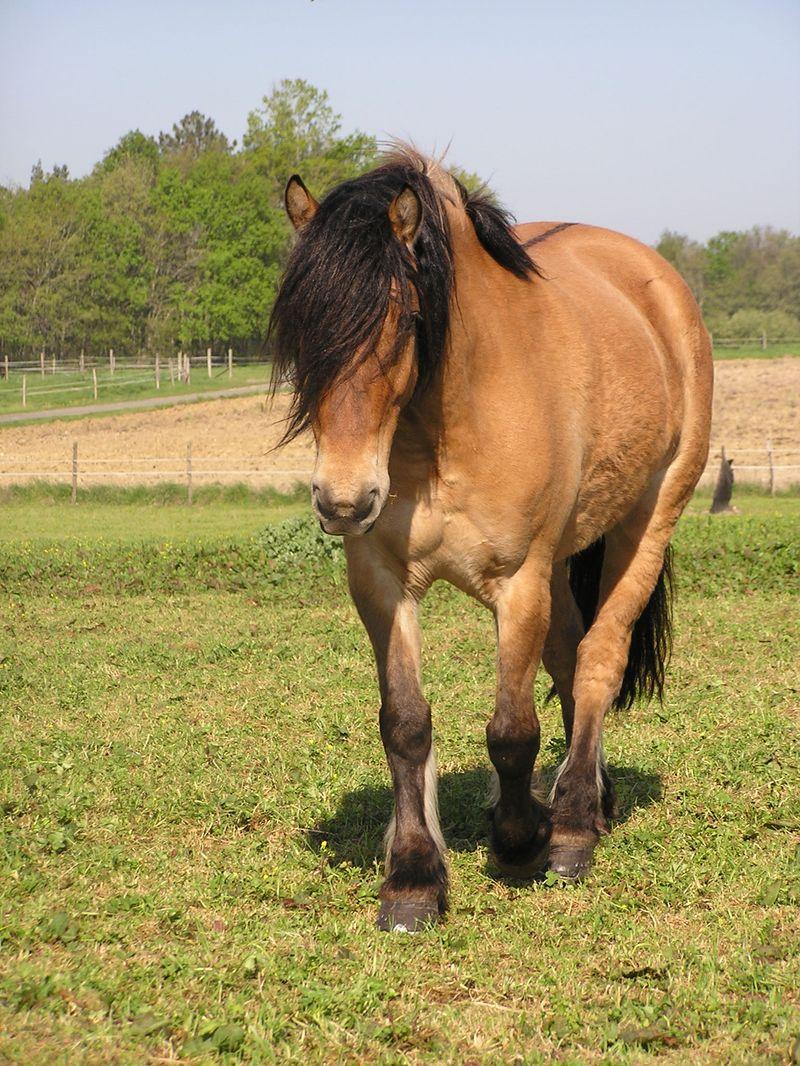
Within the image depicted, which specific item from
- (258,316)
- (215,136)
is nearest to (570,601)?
(258,316)

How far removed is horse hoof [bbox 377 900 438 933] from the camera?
13.7ft

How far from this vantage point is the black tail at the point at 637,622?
6062mm

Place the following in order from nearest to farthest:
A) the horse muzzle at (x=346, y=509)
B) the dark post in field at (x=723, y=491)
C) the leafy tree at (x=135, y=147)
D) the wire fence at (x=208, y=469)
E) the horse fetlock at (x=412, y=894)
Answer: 1. the horse muzzle at (x=346, y=509)
2. the horse fetlock at (x=412, y=894)
3. the dark post in field at (x=723, y=491)
4. the wire fence at (x=208, y=469)
5. the leafy tree at (x=135, y=147)

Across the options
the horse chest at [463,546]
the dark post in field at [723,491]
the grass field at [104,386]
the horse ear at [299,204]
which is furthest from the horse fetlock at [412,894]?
the grass field at [104,386]

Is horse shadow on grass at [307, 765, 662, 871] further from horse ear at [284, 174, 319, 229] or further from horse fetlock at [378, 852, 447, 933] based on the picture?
horse ear at [284, 174, 319, 229]

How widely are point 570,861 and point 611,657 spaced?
1.01m

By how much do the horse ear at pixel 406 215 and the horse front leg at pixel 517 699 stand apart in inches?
49.1

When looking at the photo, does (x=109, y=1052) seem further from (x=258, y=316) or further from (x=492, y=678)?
(x=258, y=316)

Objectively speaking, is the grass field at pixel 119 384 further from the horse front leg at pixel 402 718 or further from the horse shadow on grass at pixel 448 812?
the horse front leg at pixel 402 718

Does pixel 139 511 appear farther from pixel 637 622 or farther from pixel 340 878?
pixel 340 878

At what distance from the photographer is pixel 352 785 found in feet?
19.1

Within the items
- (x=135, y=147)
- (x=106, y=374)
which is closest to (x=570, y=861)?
(x=106, y=374)

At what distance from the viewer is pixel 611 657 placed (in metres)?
5.43

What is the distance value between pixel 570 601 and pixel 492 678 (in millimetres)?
2676
